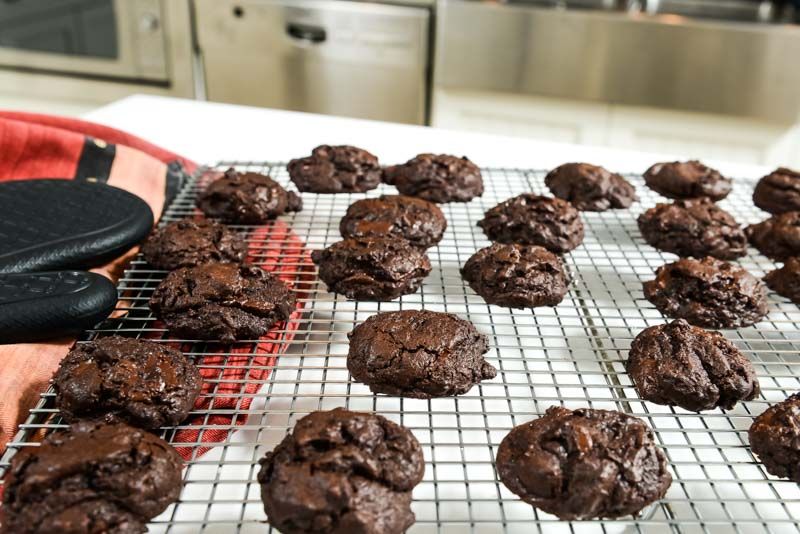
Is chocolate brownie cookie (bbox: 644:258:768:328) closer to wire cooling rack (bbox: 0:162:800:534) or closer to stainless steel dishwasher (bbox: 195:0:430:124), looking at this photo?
wire cooling rack (bbox: 0:162:800:534)

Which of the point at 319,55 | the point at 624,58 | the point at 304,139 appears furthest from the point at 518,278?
the point at 319,55

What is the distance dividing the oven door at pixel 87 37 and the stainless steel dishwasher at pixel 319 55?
0.82 feet

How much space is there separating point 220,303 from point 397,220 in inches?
20.9

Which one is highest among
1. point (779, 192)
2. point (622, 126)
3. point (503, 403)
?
point (779, 192)

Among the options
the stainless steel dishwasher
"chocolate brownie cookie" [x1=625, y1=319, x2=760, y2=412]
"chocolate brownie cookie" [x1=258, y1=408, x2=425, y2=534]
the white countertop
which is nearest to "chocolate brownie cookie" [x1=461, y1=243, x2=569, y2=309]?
"chocolate brownie cookie" [x1=625, y1=319, x2=760, y2=412]

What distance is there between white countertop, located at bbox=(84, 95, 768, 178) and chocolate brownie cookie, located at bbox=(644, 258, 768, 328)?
78cm

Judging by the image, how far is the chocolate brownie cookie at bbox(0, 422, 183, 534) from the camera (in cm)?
101

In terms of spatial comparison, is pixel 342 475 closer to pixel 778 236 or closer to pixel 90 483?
pixel 90 483

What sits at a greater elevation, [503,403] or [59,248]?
[59,248]

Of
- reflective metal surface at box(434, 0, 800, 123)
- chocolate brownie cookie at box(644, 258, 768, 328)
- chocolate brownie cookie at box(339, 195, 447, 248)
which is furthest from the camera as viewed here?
reflective metal surface at box(434, 0, 800, 123)

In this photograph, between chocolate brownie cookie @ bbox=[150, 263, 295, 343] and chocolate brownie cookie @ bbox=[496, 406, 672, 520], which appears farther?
chocolate brownie cookie @ bbox=[150, 263, 295, 343]

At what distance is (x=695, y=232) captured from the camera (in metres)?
1.86

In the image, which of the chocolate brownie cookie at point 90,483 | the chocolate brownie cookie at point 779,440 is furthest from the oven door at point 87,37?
the chocolate brownie cookie at point 779,440

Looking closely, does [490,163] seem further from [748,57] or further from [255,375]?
[748,57]
